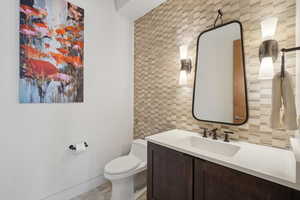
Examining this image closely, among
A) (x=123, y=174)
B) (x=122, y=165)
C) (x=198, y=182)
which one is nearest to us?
(x=198, y=182)

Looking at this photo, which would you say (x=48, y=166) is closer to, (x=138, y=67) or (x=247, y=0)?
(x=138, y=67)

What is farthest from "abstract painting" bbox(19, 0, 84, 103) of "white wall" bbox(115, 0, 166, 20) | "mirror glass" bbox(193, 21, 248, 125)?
"mirror glass" bbox(193, 21, 248, 125)

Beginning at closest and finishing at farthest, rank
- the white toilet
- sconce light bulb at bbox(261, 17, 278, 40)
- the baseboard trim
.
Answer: sconce light bulb at bbox(261, 17, 278, 40) < the white toilet < the baseboard trim

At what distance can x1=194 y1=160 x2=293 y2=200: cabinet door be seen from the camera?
755 millimetres

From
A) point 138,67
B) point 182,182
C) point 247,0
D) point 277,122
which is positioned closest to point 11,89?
point 138,67

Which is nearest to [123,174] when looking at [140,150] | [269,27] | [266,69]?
[140,150]

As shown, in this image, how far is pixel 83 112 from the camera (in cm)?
184

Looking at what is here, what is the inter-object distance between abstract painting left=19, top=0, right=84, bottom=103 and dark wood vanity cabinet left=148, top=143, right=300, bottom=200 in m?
1.24

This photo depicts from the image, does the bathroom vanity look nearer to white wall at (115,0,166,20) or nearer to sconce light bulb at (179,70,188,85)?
sconce light bulb at (179,70,188,85)

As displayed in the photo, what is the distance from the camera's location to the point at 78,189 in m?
1.79

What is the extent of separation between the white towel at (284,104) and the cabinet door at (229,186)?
354mm

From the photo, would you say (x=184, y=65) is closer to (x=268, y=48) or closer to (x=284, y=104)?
(x=268, y=48)

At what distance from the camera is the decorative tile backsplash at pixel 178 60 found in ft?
3.67

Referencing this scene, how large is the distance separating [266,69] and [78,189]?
2424 millimetres
